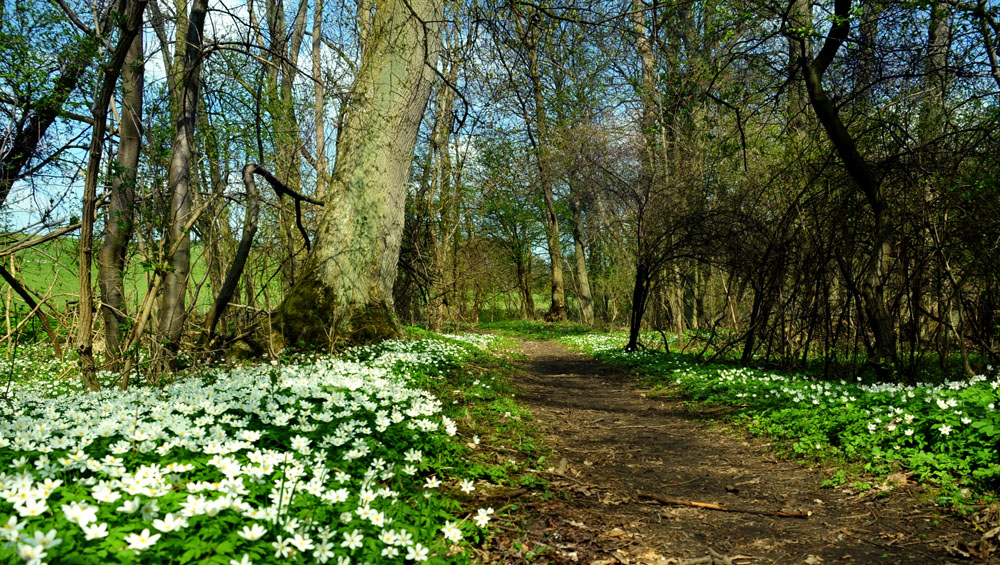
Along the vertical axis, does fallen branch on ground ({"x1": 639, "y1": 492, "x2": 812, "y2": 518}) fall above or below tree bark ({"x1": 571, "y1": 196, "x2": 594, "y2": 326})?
below

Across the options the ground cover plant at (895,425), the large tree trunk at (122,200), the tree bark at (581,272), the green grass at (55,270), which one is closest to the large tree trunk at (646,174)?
the ground cover plant at (895,425)

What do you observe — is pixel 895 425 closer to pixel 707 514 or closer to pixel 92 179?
pixel 707 514

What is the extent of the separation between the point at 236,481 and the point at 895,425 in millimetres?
4553

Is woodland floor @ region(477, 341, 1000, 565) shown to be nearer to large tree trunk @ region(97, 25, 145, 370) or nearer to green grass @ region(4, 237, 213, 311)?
green grass @ region(4, 237, 213, 311)

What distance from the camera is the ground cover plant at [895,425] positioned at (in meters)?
3.30

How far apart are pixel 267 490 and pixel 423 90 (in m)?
7.56

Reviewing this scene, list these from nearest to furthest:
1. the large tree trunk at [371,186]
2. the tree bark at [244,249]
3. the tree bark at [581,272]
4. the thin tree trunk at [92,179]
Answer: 1. the thin tree trunk at [92,179]
2. the tree bark at [244,249]
3. the large tree trunk at [371,186]
4. the tree bark at [581,272]

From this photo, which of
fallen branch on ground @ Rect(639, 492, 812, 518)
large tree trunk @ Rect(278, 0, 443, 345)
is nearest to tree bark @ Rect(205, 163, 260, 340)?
large tree trunk @ Rect(278, 0, 443, 345)

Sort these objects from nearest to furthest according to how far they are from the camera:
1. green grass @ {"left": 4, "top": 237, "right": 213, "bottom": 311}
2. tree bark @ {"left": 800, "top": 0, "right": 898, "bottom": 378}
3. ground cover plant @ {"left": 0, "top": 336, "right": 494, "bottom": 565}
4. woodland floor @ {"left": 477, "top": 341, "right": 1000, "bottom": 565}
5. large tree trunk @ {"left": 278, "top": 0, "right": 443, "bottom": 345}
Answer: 1. ground cover plant @ {"left": 0, "top": 336, "right": 494, "bottom": 565}
2. woodland floor @ {"left": 477, "top": 341, "right": 1000, "bottom": 565}
3. green grass @ {"left": 4, "top": 237, "right": 213, "bottom": 311}
4. tree bark @ {"left": 800, "top": 0, "right": 898, "bottom": 378}
5. large tree trunk @ {"left": 278, "top": 0, "right": 443, "bottom": 345}

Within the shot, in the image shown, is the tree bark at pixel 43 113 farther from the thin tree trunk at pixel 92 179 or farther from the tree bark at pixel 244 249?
the thin tree trunk at pixel 92 179

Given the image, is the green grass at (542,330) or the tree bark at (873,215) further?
the green grass at (542,330)

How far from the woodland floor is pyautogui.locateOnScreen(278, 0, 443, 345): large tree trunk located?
13.9 ft

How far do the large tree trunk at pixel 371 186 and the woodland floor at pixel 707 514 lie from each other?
4224 mm

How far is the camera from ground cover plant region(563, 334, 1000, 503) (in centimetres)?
330
